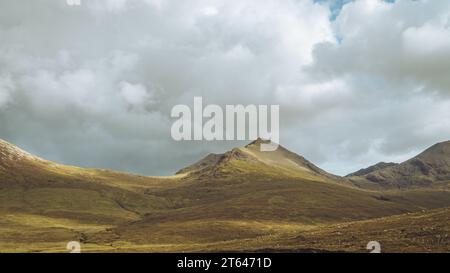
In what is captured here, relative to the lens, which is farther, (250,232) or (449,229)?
(250,232)

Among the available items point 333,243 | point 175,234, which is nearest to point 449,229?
point 333,243
